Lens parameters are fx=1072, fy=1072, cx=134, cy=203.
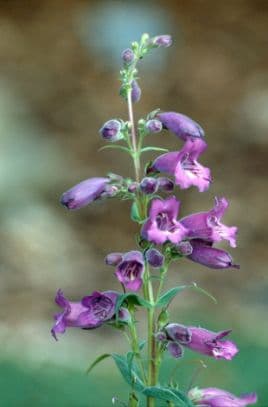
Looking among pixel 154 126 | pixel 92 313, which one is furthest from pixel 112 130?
pixel 92 313

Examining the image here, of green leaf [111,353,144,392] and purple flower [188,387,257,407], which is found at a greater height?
green leaf [111,353,144,392]

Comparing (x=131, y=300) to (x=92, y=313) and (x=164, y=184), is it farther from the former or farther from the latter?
(x=164, y=184)

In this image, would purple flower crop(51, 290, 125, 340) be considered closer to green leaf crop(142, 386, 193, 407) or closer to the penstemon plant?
the penstemon plant

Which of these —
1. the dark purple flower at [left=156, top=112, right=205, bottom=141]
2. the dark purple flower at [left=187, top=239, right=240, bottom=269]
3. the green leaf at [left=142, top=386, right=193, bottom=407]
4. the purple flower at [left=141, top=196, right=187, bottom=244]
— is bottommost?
the green leaf at [left=142, top=386, right=193, bottom=407]

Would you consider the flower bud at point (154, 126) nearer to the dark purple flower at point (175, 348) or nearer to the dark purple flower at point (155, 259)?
the dark purple flower at point (155, 259)

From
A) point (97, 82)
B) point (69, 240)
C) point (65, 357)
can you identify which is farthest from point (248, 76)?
point (65, 357)

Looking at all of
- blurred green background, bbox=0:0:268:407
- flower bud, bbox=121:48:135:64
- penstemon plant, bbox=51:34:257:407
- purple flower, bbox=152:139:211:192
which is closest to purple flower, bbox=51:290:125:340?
penstemon plant, bbox=51:34:257:407

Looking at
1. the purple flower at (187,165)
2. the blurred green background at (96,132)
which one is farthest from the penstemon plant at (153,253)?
the blurred green background at (96,132)

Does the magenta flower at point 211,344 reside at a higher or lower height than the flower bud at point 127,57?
lower
